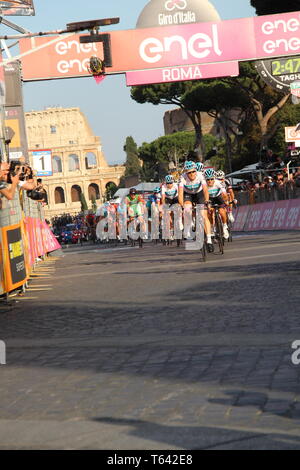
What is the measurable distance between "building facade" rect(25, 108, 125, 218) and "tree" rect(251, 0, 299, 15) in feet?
451

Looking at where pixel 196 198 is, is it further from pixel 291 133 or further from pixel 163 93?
pixel 163 93

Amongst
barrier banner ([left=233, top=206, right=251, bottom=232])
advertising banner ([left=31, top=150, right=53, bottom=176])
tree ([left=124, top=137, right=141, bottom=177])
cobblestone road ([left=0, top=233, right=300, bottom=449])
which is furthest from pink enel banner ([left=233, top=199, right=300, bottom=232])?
tree ([left=124, top=137, right=141, bottom=177])

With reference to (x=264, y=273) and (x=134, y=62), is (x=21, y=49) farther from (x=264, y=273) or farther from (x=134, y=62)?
(x=264, y=273)

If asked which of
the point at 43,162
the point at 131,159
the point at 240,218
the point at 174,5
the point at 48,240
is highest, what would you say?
the point at 174,5

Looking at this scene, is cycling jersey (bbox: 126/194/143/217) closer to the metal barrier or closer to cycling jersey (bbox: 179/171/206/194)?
cycling jersey (bbox: 179/171/206/194)

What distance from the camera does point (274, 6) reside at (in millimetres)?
42562

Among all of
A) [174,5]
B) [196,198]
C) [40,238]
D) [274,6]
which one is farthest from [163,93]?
[196,198]

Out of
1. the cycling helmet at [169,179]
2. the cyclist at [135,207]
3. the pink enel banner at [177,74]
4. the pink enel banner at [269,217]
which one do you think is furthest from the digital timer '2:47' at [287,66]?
the cycling helmet at [169,179]

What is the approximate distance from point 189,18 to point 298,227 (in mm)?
8285

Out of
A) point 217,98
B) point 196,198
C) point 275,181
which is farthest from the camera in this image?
point 217,98

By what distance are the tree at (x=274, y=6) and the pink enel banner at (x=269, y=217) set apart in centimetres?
1080

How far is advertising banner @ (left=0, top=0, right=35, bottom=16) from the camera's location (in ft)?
78.0

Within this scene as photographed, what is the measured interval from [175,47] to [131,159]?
156 m

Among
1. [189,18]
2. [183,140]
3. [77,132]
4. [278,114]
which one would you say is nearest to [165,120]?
[183,140]
